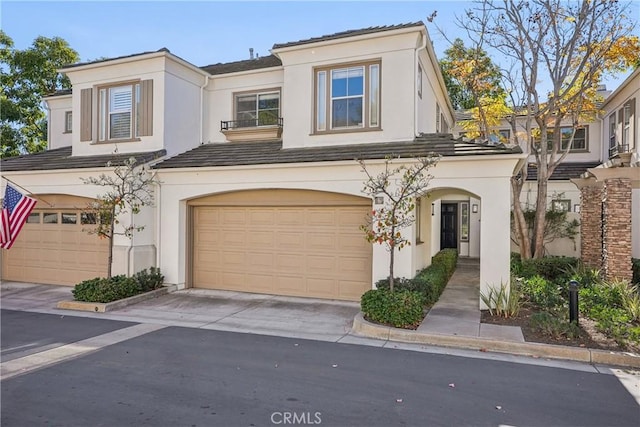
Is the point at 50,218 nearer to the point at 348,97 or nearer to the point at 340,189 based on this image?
the point at 340,189

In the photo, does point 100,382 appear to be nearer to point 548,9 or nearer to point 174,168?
point 174,168

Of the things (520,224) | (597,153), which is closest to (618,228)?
(520,224)

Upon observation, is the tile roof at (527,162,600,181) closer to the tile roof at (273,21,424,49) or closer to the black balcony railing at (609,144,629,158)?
the black balcony railing at (609,144,629,158)

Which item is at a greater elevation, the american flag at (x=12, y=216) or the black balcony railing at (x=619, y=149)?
the black balcony railing at (x=619, y=149)

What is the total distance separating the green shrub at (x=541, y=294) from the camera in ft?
29.5

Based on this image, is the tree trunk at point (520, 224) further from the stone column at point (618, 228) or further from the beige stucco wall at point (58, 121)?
the beige stucco wall at point (58, 121)

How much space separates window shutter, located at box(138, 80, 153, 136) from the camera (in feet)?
40.0

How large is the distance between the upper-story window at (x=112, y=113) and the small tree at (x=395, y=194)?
7.08 m

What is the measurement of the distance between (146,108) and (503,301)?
10453 mm

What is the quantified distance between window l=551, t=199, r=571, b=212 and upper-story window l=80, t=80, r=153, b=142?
50.8 feet

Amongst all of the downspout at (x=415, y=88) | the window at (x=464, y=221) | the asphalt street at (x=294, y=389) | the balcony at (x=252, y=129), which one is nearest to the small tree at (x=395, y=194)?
the downspout at (x=415, y=88)

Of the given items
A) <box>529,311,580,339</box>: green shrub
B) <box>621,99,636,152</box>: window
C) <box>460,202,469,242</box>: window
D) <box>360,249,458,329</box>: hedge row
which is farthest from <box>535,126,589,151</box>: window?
<box>529,311,580,339</box>: green shrub

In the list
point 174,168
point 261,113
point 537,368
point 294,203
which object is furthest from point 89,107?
point 537,368

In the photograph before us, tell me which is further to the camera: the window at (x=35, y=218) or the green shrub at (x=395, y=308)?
the window at (x=35, y=218)
